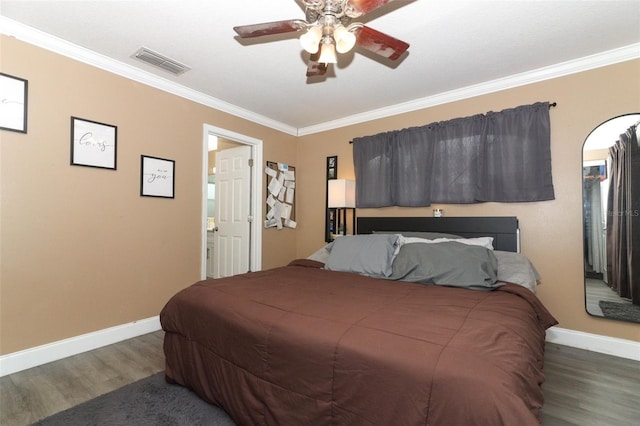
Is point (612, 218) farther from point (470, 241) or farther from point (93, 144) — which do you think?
point (93, 144)

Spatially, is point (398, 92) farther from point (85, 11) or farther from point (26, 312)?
point (26, 312)

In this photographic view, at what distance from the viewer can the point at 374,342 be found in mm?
1153

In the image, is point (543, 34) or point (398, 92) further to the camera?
point (398, 92)

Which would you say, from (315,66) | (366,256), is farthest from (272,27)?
(366,256)

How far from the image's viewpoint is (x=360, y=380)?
1.10 metres

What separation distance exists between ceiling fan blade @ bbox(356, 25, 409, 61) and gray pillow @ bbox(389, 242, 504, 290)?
1.48 m

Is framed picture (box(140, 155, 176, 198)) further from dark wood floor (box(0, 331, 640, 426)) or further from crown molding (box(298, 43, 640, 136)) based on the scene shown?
crown molding (box(298, 43, 640, 136))

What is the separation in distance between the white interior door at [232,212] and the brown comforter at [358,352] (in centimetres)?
203

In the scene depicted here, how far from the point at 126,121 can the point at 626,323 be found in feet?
15.4

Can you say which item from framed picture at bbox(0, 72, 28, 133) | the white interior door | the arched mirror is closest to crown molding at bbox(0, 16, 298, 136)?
framed picture at bbox(0, 72, 28, 133)

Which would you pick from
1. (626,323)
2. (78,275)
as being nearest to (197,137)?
(78,275)

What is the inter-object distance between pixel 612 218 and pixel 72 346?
4.64 metres

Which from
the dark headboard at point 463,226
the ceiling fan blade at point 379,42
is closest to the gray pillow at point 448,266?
the dark headboard at point 463,226

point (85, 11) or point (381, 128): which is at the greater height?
point (85, 11)
